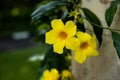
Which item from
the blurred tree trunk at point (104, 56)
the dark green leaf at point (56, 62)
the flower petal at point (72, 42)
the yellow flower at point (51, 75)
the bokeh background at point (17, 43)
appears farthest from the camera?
the bokeh background at point (17, 43)

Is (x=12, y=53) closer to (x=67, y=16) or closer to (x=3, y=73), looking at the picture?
(x=3, y=73)

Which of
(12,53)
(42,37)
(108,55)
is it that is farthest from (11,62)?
(108,55)

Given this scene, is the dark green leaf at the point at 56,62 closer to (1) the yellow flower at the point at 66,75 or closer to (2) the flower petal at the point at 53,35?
(1) the yellow flower at the point at 66,75

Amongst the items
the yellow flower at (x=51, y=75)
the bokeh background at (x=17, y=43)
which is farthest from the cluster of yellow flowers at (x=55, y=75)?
the bokeh background at (x=17, y=43)

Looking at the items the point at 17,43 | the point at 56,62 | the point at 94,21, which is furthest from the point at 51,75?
the point at 17,43

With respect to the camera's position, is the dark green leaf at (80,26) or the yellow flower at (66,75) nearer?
the dark green leaf at (80,26)

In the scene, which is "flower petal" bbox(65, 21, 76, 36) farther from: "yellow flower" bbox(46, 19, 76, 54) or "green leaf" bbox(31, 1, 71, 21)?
"green leaf" bbox(31, 1, 71, 21)

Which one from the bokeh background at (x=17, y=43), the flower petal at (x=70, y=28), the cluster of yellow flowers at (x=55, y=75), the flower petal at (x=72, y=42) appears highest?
the flower petal at (x=70, y=28)
